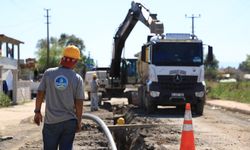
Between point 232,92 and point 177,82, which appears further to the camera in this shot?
point 232,92

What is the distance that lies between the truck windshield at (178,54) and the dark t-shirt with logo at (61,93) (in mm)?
15650

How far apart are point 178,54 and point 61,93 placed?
1595 centimetres

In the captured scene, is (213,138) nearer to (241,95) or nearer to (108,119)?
(108,119)

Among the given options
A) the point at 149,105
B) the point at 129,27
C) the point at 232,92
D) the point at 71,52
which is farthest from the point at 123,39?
the point at 71,52

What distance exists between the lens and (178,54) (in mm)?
23375

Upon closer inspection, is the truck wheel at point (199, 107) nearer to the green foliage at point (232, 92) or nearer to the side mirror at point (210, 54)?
the side mirror at point (210, 54)

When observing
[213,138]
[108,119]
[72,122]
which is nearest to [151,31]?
[108,119]

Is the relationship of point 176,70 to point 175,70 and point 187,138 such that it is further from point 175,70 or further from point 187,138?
point 187,138

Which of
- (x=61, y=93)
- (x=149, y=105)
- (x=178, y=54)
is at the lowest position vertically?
(x=149, y=105)

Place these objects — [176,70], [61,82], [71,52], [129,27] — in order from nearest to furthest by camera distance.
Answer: [61,82]
[71,52]
[176,70]
[129,27]

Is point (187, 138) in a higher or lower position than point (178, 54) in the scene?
lower

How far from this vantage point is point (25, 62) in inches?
2653

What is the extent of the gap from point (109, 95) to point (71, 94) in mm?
26332

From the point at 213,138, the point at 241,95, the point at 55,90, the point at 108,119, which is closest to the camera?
the point at 55,90
